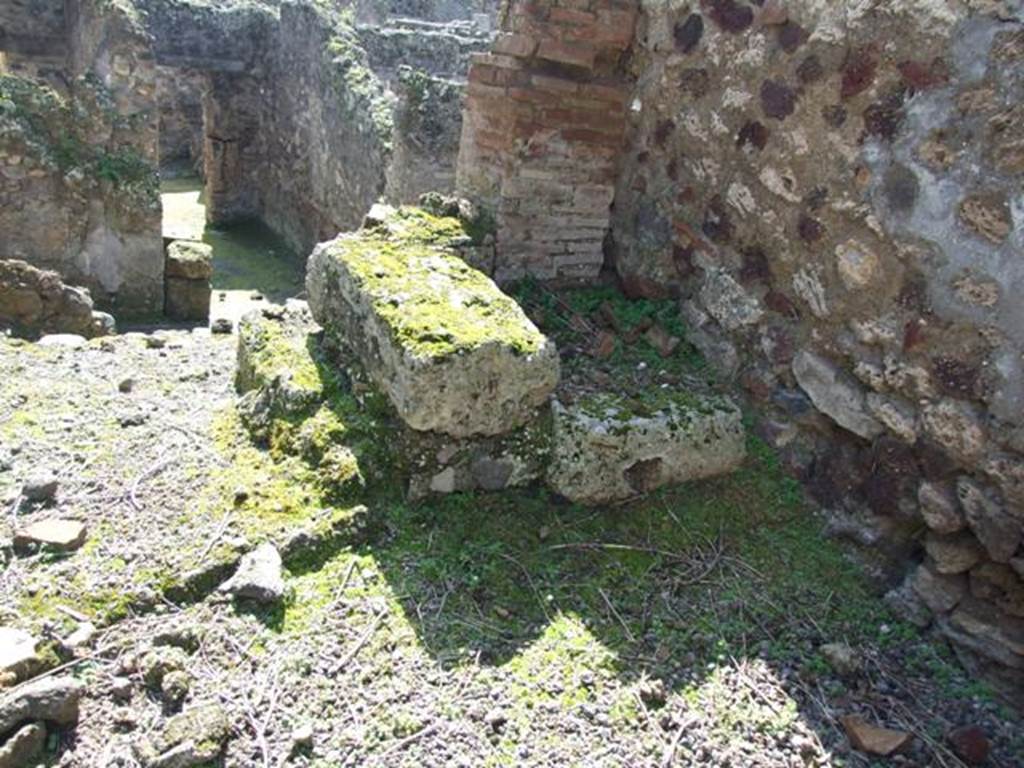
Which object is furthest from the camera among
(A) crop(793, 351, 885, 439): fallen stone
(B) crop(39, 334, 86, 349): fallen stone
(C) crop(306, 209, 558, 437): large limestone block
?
(B) crop(39, 334, 86, 349): fallen stone

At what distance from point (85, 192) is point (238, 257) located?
11.2ft

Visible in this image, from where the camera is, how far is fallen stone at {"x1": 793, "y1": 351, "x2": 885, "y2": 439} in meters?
3.05

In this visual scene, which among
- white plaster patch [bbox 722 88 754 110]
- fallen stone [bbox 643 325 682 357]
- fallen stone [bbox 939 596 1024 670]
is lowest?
fallen stone [bbox 939 596 1024 670]

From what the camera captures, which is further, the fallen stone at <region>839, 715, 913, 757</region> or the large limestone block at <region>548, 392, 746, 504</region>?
the large limestone block at <region>548, 392, 746, 504</region>

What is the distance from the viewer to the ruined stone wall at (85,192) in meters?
6.88

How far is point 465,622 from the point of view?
2682mm

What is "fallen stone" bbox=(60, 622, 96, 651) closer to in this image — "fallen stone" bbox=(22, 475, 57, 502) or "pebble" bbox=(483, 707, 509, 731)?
"fallen stone" bbox=(22, 475, 57, 502)

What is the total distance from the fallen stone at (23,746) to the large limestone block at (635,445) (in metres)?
1.76

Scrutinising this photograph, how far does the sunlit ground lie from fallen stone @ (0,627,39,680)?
558 cm

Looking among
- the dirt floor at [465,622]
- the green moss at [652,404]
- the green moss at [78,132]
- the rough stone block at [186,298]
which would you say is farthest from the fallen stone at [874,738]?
the green moss at [78,132]

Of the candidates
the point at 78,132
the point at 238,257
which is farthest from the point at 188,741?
the point at 238,257

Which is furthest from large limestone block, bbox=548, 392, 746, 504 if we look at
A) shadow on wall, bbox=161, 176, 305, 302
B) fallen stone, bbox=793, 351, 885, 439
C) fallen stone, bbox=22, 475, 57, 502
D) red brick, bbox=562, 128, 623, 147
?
shadow on wall, bbox=161, 176, 305, 302

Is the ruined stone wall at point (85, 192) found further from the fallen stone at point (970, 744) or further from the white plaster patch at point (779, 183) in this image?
the fallen stone at point (970, 744)

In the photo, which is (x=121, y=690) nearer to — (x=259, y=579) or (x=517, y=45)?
(x=259, y=579)
